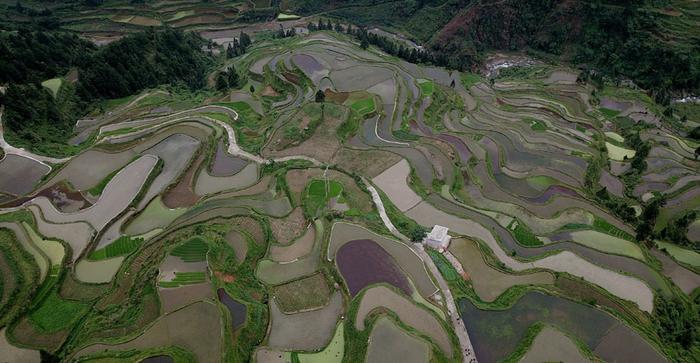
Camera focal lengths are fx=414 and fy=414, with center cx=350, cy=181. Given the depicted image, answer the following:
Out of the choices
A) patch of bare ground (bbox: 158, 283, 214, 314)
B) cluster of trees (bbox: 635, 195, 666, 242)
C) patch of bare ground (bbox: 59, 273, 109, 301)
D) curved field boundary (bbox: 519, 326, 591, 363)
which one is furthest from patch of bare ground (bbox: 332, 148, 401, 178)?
patch of bare ground (bbox: 59, 273, 109, 301)

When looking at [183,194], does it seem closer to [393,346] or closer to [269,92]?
[393,346]

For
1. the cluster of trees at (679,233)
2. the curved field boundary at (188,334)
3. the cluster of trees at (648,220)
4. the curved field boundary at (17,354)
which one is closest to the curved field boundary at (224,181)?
the curved field boundary at (188,334)

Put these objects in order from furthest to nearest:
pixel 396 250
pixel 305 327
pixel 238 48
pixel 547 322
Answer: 1. pixel 238 48
2. pixel 396 250
3. pixel 305 327
4. pixel 547 322

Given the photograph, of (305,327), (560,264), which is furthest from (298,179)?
(560,264)

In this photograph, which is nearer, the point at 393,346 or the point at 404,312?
the point at 393,346

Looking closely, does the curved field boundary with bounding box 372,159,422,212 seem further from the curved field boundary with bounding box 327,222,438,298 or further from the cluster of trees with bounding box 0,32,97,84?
the cluster of trees with bounding box 0,32,97,84

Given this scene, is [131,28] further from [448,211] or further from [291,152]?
[448,211]

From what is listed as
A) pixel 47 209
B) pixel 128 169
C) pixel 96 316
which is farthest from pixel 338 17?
pixel 96 316
